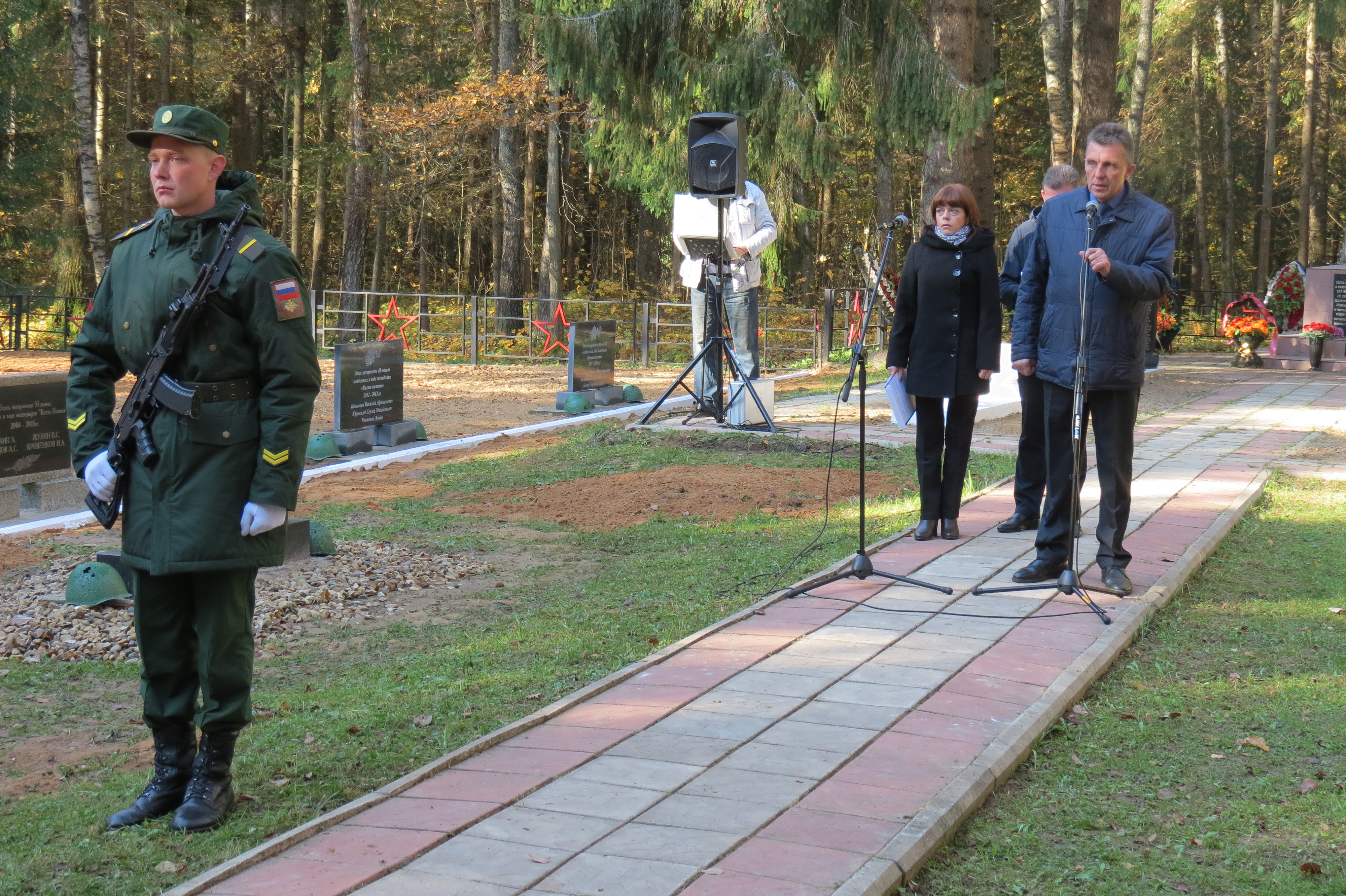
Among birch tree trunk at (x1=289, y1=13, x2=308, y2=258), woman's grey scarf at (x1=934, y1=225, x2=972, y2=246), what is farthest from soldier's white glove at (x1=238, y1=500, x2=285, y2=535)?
birch tree trunk at (x1=289, y1=13, x2=308, y2=258)

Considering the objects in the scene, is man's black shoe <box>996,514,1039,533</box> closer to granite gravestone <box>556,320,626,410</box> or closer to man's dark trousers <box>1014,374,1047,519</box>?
man's dark trousers <box>1014,374,1047,519</box>

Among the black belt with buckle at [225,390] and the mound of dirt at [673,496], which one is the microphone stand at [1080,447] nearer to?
the mound of dirt at [673,496]

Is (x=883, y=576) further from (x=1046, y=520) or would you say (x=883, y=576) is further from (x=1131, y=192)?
(x=1131, y=192)

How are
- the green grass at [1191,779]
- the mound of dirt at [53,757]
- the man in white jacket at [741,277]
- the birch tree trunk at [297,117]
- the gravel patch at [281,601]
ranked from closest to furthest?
the green grass at [1191,779] → the mound of dirt at [53,757] → the gravel patch at [281,601] → the man in white jacket at [741,277] → the birch tree trunk at [297,117]

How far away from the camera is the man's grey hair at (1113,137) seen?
5.80 m

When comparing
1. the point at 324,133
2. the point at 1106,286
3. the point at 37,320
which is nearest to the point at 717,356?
the point at 1106,286

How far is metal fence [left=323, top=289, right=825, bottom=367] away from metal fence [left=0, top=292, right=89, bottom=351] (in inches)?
193

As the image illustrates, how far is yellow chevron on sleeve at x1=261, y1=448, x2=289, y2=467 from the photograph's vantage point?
11.8 feet

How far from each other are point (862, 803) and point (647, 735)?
0.86 metres

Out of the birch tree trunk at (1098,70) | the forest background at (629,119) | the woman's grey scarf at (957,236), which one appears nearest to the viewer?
the woman's grey scarf at (957,236)

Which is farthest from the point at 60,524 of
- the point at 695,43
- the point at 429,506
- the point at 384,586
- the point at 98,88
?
the point at 98,88

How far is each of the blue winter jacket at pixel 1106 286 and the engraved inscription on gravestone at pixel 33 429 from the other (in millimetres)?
6467

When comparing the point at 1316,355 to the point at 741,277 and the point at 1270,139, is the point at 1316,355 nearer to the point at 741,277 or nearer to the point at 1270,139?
the point at 741,277

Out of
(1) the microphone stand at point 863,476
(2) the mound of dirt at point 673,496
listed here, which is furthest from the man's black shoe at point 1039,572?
(2) the mound of dirt at point 673,496
